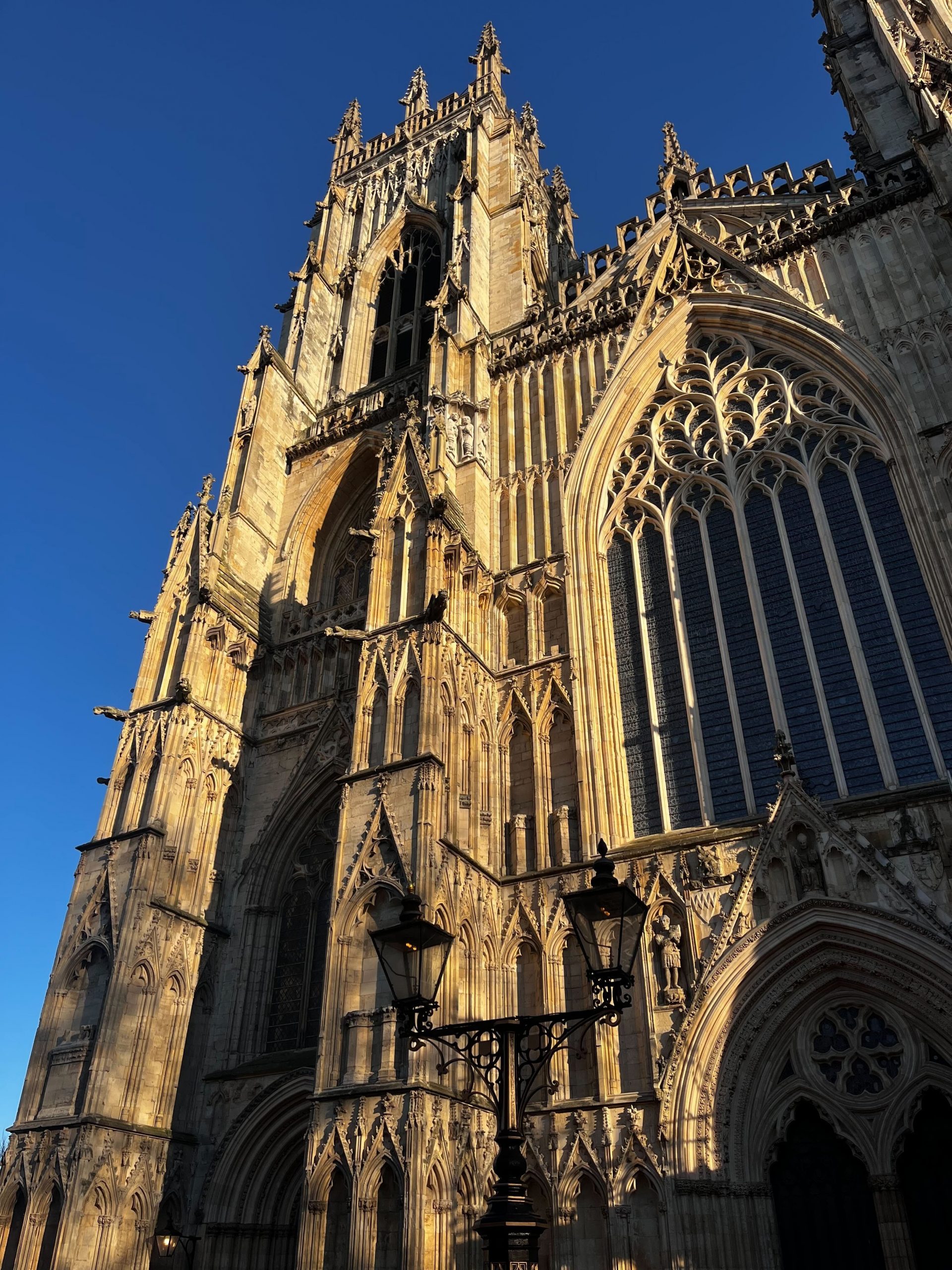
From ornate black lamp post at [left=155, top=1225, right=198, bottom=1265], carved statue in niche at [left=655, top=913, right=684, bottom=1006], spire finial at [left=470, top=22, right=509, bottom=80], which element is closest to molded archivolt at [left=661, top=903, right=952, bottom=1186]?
carved statue in niche at [left=655, top=913, right=684, bottom=1006]

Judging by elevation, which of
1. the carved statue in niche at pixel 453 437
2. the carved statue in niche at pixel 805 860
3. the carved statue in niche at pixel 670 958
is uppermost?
the carved statue in niche at pixel 453 437

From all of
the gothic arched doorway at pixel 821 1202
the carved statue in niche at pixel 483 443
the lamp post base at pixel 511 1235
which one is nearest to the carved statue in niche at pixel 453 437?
the carved statue in niche at pixel 483 443

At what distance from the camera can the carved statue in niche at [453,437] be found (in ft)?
63.5

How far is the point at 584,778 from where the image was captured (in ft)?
49.1

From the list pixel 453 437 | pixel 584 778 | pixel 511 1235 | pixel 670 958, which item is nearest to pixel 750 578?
pixel 584 778

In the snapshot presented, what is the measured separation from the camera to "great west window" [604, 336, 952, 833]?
46.1 feet

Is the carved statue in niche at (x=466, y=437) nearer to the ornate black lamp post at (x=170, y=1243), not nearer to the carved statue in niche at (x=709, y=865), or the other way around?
the carved statue in niche at (x=709, y=865)

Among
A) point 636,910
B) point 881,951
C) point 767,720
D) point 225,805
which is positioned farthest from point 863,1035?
point 225,805

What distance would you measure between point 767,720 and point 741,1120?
17.9 ft

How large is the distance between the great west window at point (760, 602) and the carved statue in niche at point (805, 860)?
115 cm

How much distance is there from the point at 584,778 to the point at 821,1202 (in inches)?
239

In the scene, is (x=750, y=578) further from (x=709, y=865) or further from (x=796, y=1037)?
(x=796, y=1037)

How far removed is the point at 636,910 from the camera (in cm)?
782

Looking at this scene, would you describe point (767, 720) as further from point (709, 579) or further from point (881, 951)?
point (881, 951)
